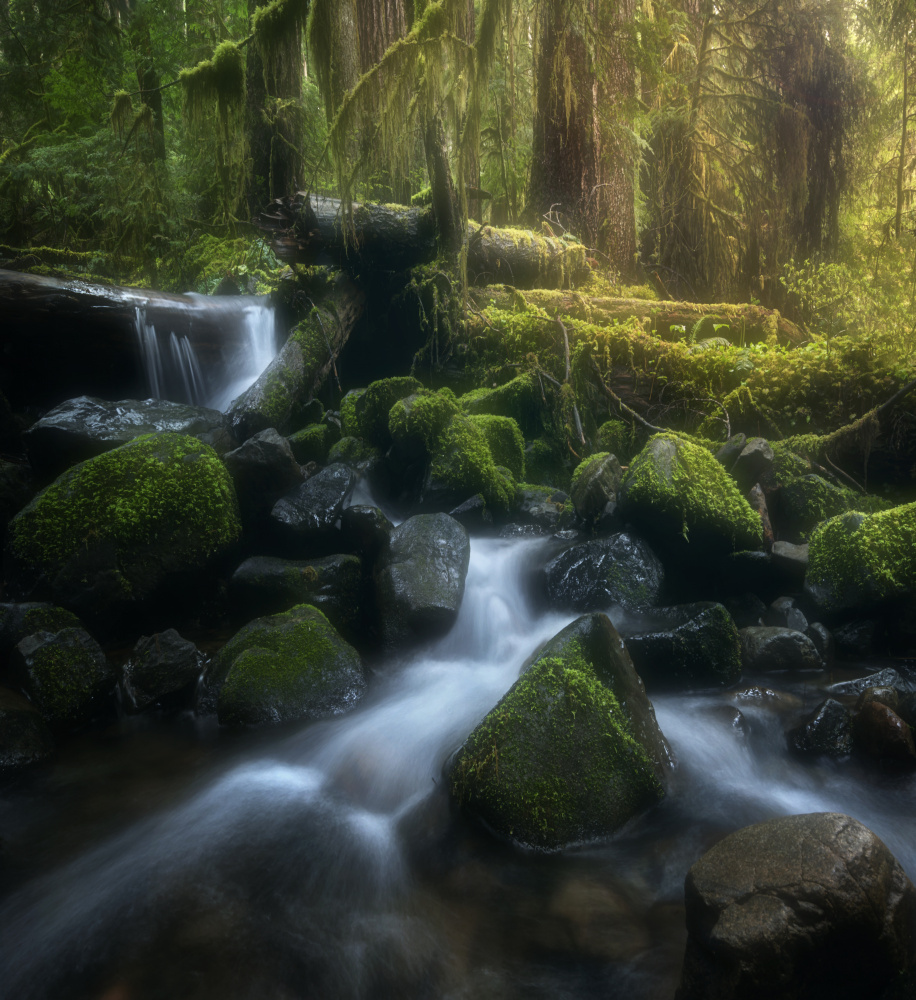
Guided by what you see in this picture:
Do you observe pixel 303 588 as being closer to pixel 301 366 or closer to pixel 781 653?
pixel 781 653

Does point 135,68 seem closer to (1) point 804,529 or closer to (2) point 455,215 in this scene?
(2) point 455,215

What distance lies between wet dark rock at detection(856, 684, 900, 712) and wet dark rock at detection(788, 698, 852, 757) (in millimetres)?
117

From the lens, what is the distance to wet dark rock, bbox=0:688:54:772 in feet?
12.0

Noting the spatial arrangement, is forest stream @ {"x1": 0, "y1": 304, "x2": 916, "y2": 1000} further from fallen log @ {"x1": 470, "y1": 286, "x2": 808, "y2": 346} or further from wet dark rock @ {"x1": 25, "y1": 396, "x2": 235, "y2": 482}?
fallen log @ {"x1": 470, "y1": 286, "x2": 808, "y2": 346}

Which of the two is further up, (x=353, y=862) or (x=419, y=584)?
(x=419, y=584)

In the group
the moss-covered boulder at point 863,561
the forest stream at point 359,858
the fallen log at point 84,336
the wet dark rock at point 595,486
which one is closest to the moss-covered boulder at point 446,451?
the wet dark rock at point 595,486

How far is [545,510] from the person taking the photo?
263 inches

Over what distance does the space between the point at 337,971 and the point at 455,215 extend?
27.1 feet

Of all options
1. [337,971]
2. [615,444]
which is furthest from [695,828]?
[615,444]

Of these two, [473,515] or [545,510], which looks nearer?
[473,515]

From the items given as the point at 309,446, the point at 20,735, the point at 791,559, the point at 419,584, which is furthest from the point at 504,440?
the point at 20,735

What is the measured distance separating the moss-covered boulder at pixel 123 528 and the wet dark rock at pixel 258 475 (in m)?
0.23

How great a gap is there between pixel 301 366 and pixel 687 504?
5.29 meters

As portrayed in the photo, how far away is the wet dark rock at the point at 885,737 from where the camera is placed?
3.48m
